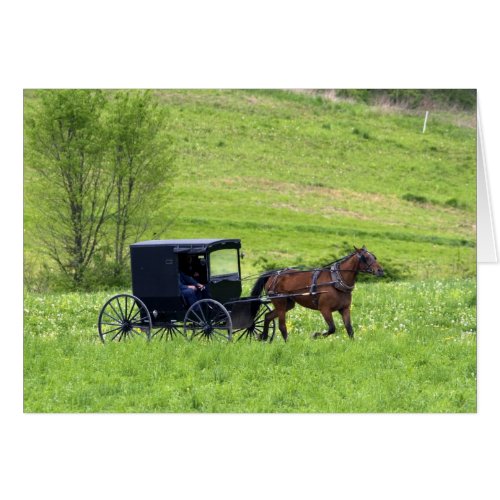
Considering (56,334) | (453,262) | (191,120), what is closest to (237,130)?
(191,120)

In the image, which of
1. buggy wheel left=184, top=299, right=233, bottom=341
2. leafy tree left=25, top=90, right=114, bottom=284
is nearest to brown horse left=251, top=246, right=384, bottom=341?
buggy wheel left=184, top=299, right=233, bottom=341

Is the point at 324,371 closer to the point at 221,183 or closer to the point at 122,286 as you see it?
the point at 122,286

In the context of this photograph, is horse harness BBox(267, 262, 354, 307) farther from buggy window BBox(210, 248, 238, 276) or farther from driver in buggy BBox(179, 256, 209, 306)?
driver in buggy BBox(179, 256, 209, 306)

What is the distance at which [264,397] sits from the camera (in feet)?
49.4

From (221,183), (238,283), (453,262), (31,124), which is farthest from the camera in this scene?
(221,183)

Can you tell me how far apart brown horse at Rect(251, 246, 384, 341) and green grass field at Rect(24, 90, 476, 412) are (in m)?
0.62

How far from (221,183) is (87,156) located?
12861 mm

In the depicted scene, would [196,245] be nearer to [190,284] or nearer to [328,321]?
[190,284]

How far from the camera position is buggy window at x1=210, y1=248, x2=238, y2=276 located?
1739cm

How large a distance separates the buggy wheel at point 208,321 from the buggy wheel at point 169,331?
0.85ft

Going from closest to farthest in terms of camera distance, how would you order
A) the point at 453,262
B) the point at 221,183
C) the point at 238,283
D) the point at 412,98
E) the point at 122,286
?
1. the point at 238,283
2. the point at 122,286
3. the point at 412,98
4. the point at 453,262
5. the point at 221,183

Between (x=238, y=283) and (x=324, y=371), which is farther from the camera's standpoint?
(x=238, y=283)

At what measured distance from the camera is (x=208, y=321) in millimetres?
17172

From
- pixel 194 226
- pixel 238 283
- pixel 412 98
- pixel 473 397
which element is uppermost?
pixel 412 98
